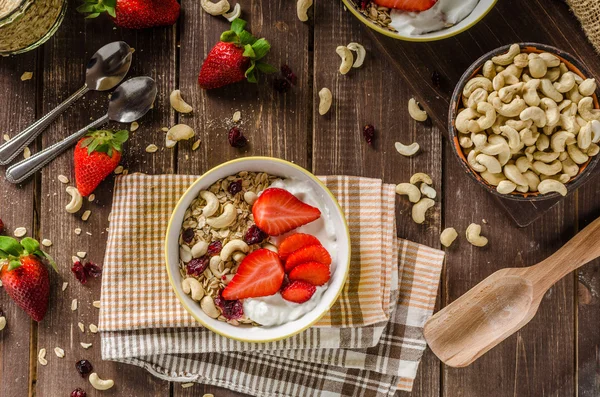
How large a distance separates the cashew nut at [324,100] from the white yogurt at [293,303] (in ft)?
0.51

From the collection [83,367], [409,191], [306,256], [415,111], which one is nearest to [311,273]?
[306,256]

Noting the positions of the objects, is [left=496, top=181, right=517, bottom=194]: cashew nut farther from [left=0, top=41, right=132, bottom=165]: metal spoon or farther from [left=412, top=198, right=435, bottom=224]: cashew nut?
[left=0, top=41, right=132, bottom=165]: metal spoon

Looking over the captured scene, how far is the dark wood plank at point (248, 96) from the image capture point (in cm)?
118

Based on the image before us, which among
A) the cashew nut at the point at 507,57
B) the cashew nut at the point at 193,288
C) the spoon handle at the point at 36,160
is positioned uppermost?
the cashew nut at the point at 507,57

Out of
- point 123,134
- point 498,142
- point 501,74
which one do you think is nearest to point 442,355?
point 498,142

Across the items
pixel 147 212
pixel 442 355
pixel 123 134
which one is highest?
pixel 123 134

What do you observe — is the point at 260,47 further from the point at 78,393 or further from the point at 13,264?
the point at 78,393

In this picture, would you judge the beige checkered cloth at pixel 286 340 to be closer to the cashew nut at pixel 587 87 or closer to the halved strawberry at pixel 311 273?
the halved strawberry at pixel 311 273

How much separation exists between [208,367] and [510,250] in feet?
1.91

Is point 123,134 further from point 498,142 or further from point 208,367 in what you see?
point 498,142

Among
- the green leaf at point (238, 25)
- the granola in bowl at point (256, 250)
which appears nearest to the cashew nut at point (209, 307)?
the granola in bowl at point (256, 250)

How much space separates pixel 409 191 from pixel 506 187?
19cm

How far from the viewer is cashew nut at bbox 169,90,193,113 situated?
1.17 m

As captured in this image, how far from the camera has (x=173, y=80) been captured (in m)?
1.18
